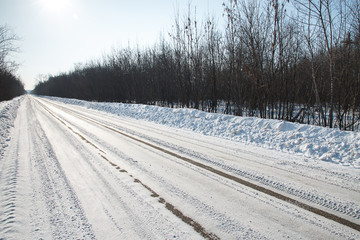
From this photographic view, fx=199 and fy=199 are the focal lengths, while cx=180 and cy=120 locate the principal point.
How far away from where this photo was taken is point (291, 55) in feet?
34.8

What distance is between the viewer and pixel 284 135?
698 cm

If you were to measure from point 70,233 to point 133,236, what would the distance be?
855 mm

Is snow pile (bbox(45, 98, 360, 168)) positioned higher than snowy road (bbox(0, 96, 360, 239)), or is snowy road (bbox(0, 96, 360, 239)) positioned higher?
snow pile (bbox(45, 98, 360, 168))

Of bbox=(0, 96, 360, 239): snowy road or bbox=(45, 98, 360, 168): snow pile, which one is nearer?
bbox=(0, 96, 360, 239): snowy road

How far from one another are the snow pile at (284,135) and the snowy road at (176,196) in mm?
852

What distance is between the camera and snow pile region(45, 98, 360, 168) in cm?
535

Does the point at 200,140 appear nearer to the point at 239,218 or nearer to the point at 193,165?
the point at 193,165

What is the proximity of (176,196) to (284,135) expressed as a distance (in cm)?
519

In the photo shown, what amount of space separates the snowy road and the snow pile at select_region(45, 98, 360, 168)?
0.85 m

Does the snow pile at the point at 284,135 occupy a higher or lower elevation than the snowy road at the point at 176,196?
higher

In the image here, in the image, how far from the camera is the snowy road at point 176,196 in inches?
103

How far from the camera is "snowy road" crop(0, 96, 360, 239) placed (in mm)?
2611

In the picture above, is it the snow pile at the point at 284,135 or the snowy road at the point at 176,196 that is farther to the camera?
the snow pile at the point at 284,135

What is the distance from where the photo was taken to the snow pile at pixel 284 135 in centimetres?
535
